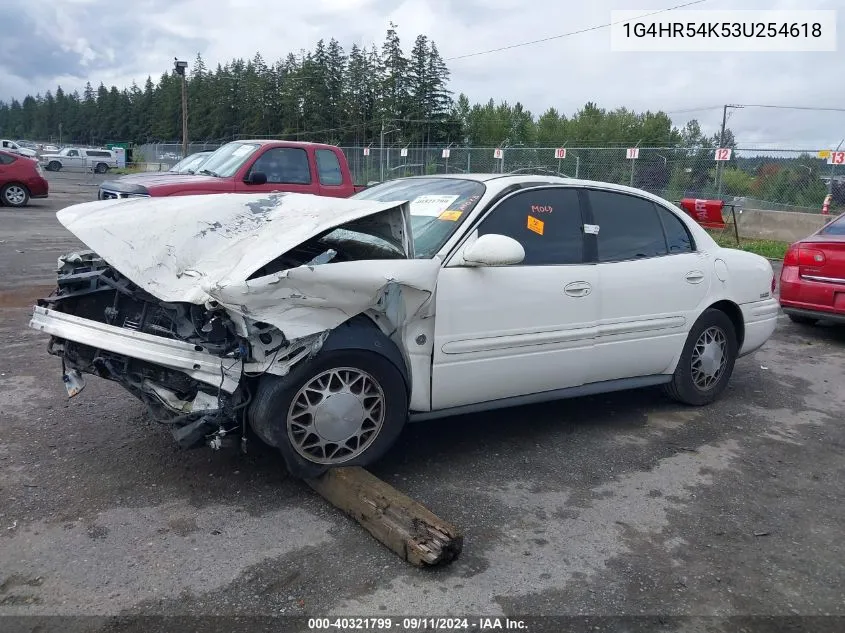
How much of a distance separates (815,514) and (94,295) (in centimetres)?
387

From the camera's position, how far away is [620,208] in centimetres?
497

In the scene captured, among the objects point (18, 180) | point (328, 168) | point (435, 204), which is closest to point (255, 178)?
point (328, 168)

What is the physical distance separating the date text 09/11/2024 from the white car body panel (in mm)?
1192

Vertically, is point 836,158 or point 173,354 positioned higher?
point 836,158

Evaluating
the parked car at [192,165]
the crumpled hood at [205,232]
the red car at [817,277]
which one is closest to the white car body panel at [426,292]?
the crumpled hood at [205,232]

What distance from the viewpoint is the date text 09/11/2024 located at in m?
2.72

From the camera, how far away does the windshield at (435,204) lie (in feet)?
13.7

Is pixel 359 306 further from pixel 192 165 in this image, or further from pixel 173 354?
pixel 192 165

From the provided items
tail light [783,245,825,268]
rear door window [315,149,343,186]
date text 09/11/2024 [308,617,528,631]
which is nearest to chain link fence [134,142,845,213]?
rear door window [315,149,343,186]

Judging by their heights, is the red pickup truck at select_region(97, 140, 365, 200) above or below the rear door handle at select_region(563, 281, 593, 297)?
above

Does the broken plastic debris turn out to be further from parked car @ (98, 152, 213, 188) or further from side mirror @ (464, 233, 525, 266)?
parked car @ (98, 152, 213, 188)

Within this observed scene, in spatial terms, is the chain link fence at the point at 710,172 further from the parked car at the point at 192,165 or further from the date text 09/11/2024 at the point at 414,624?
the date text 09/11/2024 at the point at 414,624

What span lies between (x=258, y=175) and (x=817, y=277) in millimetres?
6976

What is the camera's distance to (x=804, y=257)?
762 centimetres
